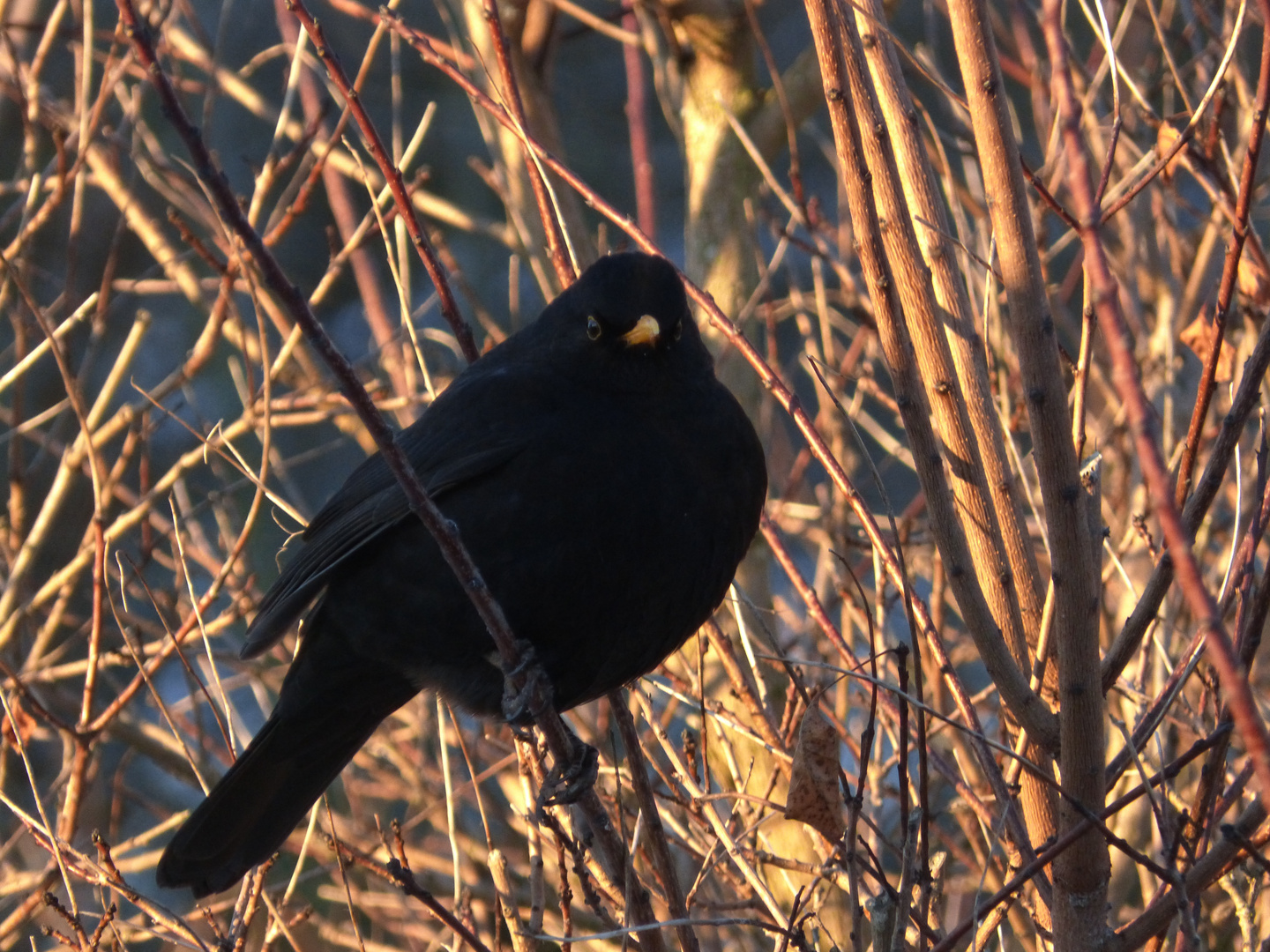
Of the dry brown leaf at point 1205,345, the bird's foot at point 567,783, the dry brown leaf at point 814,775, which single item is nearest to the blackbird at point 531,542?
the bird's foot at point 567,783

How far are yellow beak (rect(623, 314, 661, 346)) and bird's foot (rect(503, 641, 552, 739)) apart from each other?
79cm

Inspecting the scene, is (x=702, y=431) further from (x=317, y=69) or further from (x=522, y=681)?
(x=317, y=69)

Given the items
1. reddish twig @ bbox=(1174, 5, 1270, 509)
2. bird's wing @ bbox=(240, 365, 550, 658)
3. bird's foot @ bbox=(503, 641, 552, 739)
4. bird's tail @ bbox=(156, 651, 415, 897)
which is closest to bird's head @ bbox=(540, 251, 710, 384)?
bird's wing @ bbox=(240, 365, 550, 658)

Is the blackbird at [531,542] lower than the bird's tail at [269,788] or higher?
higher

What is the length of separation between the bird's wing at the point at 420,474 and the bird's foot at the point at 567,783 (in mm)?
761

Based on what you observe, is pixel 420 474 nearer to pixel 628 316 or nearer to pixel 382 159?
pixel 628 316

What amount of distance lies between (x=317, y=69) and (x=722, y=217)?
5.77 ft

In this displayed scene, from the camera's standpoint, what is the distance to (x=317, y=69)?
18.3 ft

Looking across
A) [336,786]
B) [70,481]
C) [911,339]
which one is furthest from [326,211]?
[911,339]

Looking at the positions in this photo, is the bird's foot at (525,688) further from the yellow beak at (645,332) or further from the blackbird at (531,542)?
the yellow beak at (645,332)

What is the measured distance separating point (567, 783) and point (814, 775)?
69 centimetres

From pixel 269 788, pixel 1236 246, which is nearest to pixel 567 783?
pixel 269 788

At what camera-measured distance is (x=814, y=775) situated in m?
2.52

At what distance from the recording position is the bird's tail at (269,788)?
3.85 m
